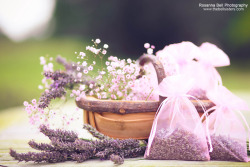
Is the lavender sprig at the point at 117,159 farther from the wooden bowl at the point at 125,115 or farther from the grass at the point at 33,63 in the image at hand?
the grass at the point at 33,63

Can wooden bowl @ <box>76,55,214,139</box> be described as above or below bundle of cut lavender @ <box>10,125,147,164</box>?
above

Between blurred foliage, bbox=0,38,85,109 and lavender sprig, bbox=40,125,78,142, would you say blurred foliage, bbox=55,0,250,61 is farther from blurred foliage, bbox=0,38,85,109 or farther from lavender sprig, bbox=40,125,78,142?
lavender sprig, bbox=40,125,78,142

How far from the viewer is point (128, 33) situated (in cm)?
471

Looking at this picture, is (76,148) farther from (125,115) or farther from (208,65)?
(208,65)

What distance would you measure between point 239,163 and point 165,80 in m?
0.38

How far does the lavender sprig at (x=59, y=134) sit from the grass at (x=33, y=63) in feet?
10.3

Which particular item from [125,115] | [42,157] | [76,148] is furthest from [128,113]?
[42,157]

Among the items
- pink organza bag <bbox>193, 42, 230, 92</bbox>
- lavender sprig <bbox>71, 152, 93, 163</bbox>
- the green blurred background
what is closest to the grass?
the green blurred background

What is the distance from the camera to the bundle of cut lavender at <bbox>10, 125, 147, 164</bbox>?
3.32ft

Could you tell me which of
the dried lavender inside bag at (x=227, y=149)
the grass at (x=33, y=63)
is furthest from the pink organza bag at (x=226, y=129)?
the grass at (x=33, y=63)

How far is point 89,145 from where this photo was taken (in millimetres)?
1036

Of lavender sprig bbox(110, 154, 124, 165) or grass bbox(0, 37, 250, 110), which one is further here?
grass bbox(0, 37, 250, 110)

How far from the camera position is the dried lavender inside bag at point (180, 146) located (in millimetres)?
986

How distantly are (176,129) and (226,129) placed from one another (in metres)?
0.19
